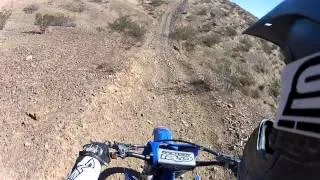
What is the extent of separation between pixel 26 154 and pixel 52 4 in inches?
810

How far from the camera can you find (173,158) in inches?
191

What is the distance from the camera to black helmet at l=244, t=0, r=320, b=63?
1.98 metres

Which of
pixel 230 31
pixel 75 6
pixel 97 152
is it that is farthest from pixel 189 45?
pixel 97 152

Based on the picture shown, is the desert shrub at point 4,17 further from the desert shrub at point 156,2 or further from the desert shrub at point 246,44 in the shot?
the desert shrub at point 156,2

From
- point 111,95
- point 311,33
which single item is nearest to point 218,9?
point 111,95

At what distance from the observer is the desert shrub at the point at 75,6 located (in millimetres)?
27375

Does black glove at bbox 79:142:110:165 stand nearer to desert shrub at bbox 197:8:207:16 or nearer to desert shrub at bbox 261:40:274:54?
desert shrub at bbox 261:40:274:54

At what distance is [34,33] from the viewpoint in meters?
18.9

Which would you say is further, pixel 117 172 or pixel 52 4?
pixel 52 4

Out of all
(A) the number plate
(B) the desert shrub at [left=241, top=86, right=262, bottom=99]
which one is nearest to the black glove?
(A) the number plate

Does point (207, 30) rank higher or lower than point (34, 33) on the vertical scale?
lower

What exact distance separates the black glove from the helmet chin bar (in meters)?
1.53

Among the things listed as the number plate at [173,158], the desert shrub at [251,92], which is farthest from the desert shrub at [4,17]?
the number plate at [173,158]

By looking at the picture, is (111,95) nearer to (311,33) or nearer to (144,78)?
(144,78)
